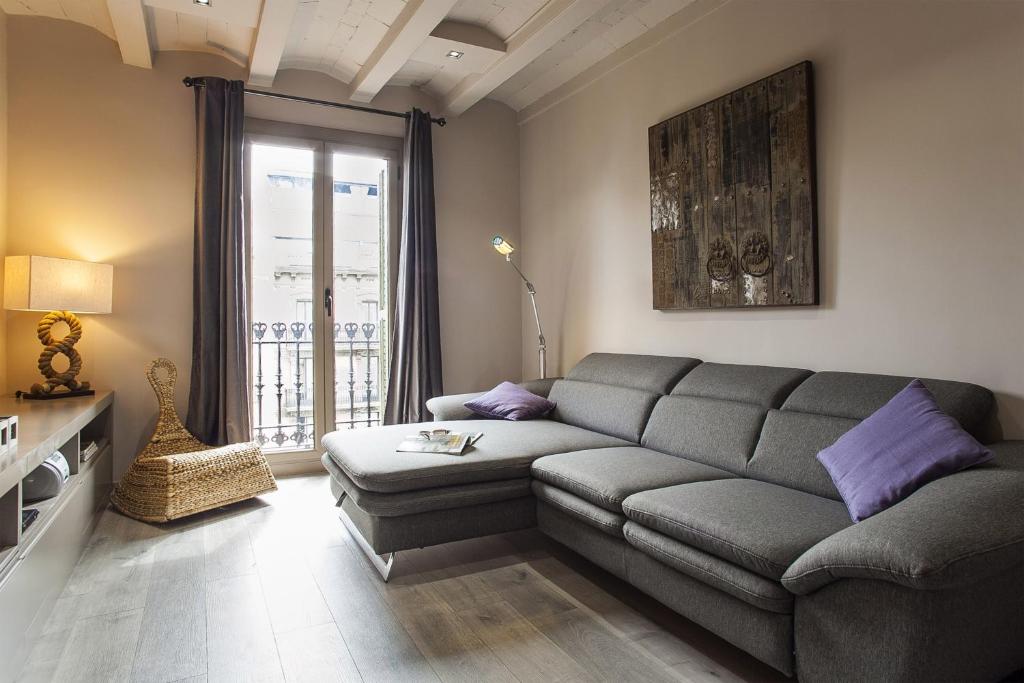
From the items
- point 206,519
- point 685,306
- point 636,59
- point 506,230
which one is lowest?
point 206,519

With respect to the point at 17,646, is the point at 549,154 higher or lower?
higher

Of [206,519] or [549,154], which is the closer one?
[206,519]

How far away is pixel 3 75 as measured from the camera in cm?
347

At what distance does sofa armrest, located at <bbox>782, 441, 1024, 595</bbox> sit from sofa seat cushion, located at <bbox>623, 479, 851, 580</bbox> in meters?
0.10

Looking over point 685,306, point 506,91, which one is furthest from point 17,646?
point 506,91

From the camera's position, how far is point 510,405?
11.7 ft

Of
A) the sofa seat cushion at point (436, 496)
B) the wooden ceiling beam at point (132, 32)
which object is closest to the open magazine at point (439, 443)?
the sofa seat cushion at point (436, 496)

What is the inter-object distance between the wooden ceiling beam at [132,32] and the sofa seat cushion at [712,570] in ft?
10.7

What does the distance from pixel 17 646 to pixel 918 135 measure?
3357 millimetres

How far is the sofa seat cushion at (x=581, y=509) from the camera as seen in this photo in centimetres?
221

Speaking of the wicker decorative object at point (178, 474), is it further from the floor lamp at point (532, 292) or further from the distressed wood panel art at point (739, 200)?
the distressed wood panel art at point (739, 200)

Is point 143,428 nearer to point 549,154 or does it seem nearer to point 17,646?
point 17,646

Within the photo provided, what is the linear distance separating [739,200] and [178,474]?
305 centimetres

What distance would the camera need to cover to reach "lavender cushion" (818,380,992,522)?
1773 millimetres
